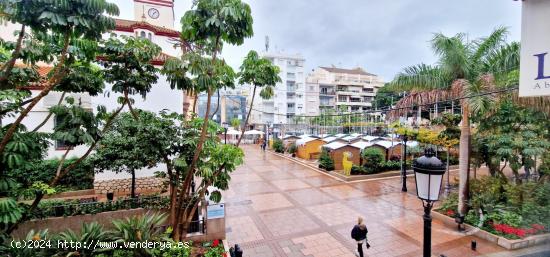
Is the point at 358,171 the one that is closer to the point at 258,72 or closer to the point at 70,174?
the point at 258,72

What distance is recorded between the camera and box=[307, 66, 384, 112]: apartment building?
188ft

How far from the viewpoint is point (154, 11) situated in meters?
17.6

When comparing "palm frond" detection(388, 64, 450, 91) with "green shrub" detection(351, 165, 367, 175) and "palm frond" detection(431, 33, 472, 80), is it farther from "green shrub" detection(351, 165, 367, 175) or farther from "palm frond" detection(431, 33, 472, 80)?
"green shrub" detection(351, 165, 367, 175)

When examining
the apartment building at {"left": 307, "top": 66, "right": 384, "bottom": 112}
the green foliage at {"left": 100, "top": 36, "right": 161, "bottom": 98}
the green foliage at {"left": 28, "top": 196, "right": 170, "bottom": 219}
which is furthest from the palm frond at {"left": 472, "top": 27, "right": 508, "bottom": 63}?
the apartment building at {"left": 307, "top": 66, "right": 384, "bottom": 112}

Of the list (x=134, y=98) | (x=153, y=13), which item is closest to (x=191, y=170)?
(x=134, y=98)

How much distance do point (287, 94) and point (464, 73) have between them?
149 ft

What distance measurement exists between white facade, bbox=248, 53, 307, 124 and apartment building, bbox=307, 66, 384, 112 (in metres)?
3.98

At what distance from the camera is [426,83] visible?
8.80 meters

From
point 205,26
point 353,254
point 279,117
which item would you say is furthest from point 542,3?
point 279,117

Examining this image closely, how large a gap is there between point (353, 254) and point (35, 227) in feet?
29.6

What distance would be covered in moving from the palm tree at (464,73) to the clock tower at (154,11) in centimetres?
1636

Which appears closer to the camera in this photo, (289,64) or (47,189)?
(47,189)

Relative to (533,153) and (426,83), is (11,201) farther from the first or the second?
(533,153)

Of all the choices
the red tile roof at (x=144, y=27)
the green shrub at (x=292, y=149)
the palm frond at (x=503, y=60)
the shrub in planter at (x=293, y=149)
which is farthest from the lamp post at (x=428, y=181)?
the green shrub at (x=292, y=149)
